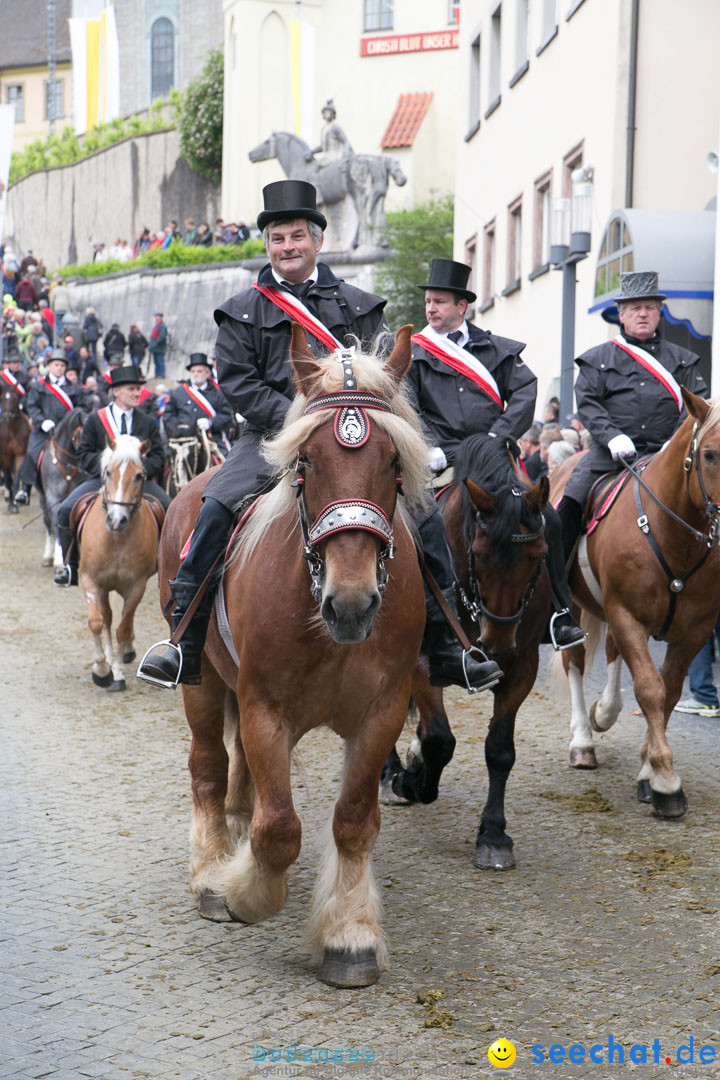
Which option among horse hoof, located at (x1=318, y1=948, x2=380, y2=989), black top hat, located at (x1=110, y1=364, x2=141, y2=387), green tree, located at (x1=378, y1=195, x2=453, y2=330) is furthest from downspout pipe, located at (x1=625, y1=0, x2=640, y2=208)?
green tree, located at (x1=378, y1=195, x2=453, y2=330)

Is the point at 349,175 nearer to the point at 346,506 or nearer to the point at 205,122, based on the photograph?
the point at 205,122

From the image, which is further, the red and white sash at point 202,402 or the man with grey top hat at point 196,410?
the red and white sash at point 202,402

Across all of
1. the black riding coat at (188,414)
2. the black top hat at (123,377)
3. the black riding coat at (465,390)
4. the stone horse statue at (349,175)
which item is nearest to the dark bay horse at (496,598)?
the black riding coat at (465,390)

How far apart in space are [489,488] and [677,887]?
206cm

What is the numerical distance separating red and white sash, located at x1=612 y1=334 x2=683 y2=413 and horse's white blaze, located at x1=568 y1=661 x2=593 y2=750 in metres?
1.83

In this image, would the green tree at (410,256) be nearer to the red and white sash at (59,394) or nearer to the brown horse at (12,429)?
the brown horse at (12,429)

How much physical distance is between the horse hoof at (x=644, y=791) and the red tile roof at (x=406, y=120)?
5368 centimetres

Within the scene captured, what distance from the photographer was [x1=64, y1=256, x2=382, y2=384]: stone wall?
50.1m

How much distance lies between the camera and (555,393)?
26719mm

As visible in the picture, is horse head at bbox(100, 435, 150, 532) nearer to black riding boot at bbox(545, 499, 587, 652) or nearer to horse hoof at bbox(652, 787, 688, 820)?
black riding boot at bbox(545, 499, 587, 652)

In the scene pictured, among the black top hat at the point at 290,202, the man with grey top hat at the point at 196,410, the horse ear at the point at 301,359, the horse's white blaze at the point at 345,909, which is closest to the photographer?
the horse ear at the point at 301,359

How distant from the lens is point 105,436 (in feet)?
50.0

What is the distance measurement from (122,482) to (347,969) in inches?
311

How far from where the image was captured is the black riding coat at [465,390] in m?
8.41
